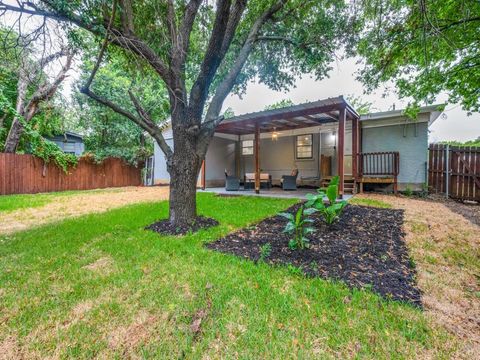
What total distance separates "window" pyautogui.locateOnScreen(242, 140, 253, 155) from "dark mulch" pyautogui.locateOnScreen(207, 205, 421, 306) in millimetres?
8334

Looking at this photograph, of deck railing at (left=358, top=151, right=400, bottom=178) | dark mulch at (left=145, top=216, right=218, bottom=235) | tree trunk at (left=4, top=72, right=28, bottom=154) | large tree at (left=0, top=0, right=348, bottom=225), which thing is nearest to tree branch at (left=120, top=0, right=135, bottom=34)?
large tree at (left=0, top=0, right=348, bottom=225)

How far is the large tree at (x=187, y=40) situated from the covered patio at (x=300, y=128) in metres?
1.47

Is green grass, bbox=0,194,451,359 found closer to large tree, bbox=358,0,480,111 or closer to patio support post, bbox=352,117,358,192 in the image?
large tree, bbox=358,0,480,111

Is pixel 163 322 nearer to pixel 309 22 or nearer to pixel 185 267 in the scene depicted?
pixel 185 267

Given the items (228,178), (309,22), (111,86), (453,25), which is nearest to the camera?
(453,25)

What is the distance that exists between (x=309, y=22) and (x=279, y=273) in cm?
708

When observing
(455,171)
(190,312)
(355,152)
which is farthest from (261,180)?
(190,312)

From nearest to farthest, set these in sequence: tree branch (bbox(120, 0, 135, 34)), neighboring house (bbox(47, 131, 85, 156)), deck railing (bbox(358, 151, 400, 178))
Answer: tree branch (bbox(120, 0, 135, 34)) → deck railing (bbox(358, 151, 400, 178)) → neighboring house (bbox(47, 131, 85, 156))


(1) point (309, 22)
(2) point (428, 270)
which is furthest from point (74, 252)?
(1) point (309, 22)

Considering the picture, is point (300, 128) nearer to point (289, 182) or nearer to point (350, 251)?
point (289, 182)

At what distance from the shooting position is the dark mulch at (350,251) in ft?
7.34

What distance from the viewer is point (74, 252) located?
10.2ft

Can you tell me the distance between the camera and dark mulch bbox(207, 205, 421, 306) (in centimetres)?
224

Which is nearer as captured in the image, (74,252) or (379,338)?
(379,338)
